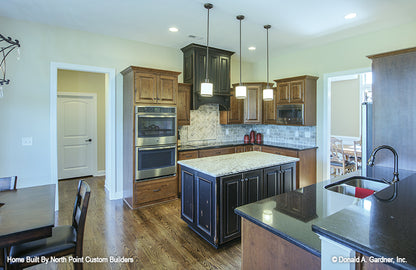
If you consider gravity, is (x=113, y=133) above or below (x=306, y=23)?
below

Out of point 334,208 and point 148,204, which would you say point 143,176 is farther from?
point 334,208

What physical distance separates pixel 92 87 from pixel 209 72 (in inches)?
128

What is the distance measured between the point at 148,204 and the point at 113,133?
1.45m

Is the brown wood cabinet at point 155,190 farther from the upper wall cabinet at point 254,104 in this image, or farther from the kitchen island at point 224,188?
the upper wall cabinet at point 254,104

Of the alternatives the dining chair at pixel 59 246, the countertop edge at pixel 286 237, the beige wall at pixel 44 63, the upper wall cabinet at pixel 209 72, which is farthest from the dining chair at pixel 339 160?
the dining chair at pixel 59 246

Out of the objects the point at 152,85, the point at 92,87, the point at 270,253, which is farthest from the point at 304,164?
the point at 92,87

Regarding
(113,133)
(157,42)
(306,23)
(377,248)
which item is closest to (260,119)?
(306,23)

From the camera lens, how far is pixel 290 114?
4.86m

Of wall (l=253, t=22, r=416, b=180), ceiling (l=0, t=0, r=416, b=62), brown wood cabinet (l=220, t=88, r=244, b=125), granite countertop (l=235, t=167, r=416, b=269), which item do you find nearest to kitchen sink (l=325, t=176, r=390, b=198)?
granite countertop (l=235, t=167, r=416, b=269)

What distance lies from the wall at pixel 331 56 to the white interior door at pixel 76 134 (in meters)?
4.58

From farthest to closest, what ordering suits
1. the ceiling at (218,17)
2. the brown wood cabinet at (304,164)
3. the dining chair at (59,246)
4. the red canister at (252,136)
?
1. the red canister at (252,136)
2. the brown wood cabinet at (304,164)
3. the ceiling at (218,17)
4. the dining chair at (59,246)

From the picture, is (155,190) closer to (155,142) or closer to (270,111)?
(155,142)

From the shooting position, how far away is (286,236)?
1.21 m

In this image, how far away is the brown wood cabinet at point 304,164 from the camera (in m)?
4.50
